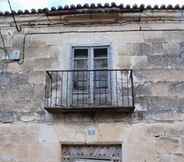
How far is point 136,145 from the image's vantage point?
26.6 ft

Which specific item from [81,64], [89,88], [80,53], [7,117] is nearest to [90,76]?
[89,88]

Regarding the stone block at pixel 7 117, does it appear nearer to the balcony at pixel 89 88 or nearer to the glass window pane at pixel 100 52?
the balcony at pixel 89 88

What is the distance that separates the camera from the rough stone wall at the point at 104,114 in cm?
816

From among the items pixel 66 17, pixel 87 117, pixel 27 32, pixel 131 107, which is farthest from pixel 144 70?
pixel 27 32

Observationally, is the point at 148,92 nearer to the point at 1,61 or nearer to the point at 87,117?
the point at 87,117

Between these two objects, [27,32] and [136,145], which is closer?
[136,145]

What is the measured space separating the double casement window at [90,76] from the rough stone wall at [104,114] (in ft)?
0.68

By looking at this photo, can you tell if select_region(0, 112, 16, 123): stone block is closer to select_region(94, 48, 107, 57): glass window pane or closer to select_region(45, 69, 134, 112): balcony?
select_region(45, 69, 134, 112): balcony

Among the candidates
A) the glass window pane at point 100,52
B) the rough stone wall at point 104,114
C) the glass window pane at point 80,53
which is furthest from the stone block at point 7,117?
the glass window pane at point 100,52

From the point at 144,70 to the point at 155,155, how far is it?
2038mm

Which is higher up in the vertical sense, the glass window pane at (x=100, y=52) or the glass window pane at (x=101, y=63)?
the glass window pane at (x=100, y=52)

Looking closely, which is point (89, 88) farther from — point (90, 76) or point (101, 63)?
point (101, 63)

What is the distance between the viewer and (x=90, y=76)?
350 inches

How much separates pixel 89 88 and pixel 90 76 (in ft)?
1.01
